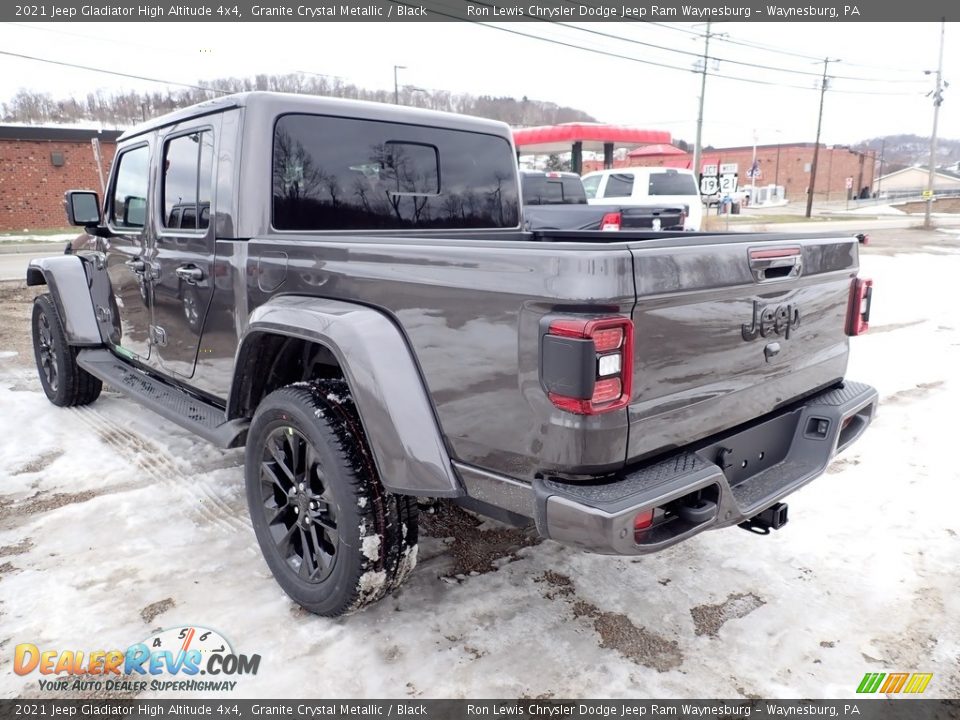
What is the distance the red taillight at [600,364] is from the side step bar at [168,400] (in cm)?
180

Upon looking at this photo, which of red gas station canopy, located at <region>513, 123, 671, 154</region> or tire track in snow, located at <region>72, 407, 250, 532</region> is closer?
tire track in snow, located at <region>72, 407, 250, 532</region>

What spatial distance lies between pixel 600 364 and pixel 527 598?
4.64 feet

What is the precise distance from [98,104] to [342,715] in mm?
46991

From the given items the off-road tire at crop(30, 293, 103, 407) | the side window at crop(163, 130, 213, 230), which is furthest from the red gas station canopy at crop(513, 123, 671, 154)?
the side window at crop(163, 130, 213, 230)

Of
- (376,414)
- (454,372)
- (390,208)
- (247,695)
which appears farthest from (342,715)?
(390,208)

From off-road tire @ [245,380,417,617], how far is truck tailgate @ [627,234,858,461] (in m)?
0.96

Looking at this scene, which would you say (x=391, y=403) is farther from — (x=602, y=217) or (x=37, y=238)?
(x=37, y=238)

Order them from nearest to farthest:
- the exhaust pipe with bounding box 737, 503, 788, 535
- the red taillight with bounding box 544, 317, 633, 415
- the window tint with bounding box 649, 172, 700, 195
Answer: the red taillight with bounding box 544, 317, 633, 415
the exhaust pipe with bounding box 737, 503, 788, 535
the window tint with bounding box 649, 172, 700, 195

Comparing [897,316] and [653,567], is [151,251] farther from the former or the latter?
[897,316]

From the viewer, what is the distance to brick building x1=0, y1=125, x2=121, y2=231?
24672 millimetres

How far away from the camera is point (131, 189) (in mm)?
4281

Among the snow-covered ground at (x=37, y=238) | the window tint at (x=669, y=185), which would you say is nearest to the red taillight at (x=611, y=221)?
the window tint at (x=669, y=185)

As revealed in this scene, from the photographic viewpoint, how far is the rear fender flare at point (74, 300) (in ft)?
15.6

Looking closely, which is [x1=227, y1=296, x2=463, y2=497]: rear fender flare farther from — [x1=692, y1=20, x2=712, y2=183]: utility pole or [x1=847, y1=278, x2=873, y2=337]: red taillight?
[x1=692, y1=20, x2=712, y2=183]: utility pole
